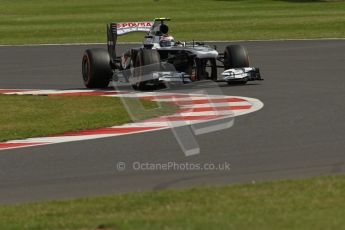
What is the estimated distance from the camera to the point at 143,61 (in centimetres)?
1841

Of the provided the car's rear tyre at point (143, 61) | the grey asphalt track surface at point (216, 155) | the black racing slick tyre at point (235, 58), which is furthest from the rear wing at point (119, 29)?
the grey asphalt track surface at point (216, 155)

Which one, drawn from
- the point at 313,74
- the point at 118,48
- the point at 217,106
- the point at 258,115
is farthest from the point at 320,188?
the point at 118,48

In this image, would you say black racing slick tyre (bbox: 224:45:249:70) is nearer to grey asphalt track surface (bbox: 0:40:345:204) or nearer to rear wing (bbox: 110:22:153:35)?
grey asphalt track surface (bbox: 0:40:345:204)

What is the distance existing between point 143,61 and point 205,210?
35.5ft

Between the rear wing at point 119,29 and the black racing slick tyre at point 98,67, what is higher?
the rear wing at point 119,29

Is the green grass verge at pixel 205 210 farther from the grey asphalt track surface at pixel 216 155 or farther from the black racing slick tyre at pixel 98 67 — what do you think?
the black racing slick tyre at pixel 98 67

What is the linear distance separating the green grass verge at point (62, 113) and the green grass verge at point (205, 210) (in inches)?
180

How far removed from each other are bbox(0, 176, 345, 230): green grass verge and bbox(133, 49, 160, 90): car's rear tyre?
9.68m

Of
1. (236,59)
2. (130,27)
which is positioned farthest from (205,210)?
(130,27)

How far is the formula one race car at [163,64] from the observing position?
60.9 ft

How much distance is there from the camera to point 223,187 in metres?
8.73

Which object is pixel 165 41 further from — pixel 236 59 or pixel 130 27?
pixel 236 59

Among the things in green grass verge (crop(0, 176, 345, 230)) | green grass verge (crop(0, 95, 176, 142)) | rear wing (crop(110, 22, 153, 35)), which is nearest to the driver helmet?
rear wing (crop(110, 22, 153, 35))

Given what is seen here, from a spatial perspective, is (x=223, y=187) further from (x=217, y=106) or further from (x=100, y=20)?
(x=100, y=20)
